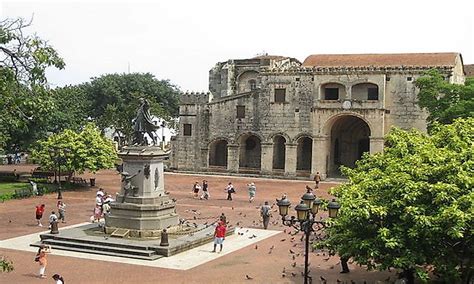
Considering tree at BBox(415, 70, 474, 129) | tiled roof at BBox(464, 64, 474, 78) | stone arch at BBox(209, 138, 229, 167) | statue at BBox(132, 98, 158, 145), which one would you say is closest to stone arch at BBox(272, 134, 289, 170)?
stone arch at BBox(209, 138, 229, 167)

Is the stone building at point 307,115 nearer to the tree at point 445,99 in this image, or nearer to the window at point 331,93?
the window at point 331,93

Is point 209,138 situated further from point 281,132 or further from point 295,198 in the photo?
point 295,198

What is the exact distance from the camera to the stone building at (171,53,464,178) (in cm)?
4769

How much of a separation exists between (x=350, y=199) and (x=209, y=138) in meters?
39.3

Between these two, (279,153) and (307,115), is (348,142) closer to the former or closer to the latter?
(307,115)

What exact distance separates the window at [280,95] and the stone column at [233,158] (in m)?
5.36

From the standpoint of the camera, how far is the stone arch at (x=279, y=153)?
52.4 metres

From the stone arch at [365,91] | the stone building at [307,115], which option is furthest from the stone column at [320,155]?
the stone arch at [365,91]

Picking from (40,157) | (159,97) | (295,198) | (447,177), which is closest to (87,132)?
(40,157)

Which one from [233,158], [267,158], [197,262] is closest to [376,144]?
[267,158]

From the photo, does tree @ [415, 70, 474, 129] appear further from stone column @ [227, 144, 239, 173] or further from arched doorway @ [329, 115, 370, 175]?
stone column @ [227, 144, 239, 173]

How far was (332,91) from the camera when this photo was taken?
50.2 m

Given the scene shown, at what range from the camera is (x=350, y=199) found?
14812 mm

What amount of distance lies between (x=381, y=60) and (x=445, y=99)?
15.2m
